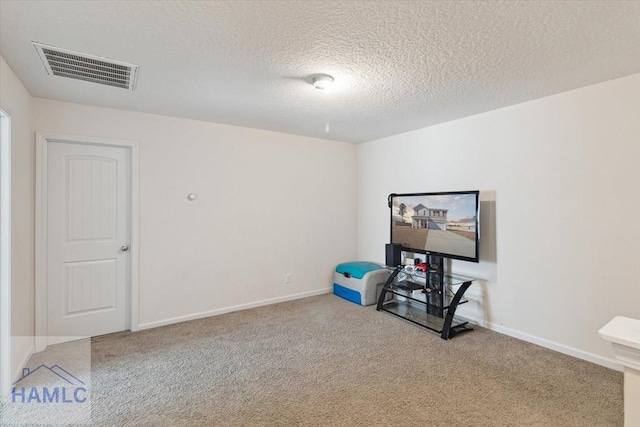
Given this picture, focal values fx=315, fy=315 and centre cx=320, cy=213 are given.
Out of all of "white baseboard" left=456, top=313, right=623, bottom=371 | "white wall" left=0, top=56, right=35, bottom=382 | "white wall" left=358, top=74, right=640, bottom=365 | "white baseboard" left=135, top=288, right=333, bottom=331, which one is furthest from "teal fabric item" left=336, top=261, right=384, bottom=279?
"white wall" left=0, top=56, right=35, bottom=382

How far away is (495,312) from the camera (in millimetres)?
3377

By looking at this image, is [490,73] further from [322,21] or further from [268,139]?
[268,139]

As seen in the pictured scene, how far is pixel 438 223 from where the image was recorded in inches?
143

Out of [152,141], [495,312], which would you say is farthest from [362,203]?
[152,141]

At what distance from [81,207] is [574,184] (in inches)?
186

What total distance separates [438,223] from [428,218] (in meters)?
0.15

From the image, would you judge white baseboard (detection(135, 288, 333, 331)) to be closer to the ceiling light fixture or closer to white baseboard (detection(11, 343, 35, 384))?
white baseboard (detection(11, 343, 35, 384))

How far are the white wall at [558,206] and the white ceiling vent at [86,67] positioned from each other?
3.36m

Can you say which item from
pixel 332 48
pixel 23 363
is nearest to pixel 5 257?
pixel 23 363

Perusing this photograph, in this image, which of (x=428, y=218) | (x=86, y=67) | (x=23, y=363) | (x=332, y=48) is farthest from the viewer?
(x=428, y=218)

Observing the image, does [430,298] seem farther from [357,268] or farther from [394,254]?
[357,268]

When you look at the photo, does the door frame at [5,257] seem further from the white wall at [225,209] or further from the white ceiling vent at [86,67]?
the white wall at [225,209]

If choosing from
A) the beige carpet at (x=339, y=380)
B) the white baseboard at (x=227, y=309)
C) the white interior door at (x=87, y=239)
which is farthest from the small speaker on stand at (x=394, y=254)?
the white interior door at (x=87, y=239)

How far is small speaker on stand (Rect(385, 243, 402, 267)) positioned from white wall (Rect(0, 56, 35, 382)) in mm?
3626
